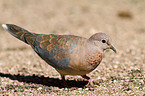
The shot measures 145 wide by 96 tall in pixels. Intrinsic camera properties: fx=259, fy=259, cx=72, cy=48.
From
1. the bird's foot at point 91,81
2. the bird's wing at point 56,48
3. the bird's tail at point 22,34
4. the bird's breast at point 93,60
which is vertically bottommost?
the bird's foot at point 91,81

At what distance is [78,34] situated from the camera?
33.7ft

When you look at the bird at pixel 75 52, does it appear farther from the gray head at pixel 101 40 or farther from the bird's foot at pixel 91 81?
the bird's foot at pixel 91 81

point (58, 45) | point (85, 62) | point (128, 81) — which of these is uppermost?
point (58, 45)

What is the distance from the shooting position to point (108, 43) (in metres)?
5.27

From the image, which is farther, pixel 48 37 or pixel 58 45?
pixel 48 37

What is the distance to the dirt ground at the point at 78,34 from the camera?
5516 millimetres

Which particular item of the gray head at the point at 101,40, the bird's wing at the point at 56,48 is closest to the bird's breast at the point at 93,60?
the gray head at the point at 101,40

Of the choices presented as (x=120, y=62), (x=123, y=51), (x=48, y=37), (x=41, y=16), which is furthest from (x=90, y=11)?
(x=48, y=37)

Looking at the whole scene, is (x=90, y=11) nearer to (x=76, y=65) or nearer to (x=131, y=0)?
(x=131, y=0)

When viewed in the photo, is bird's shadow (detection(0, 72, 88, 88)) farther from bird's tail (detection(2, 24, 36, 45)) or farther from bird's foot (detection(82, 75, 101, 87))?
bird's tail (detection(2, 24, 36, 45))

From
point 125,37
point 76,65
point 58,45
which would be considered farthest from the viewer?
point 125,37

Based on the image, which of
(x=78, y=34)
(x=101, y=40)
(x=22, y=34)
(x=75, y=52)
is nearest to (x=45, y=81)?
(x=22, y=34)

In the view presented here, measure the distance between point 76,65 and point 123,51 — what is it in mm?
3575

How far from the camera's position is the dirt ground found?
217 inches
